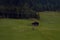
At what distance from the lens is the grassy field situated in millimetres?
2188

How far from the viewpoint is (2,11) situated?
227cm

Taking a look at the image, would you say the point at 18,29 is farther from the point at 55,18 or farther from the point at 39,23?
the point at 55,18

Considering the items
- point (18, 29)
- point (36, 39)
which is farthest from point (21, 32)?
point (36, 39)

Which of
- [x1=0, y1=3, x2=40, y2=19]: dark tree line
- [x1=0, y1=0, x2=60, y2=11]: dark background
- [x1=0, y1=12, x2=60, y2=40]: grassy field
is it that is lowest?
[x1=0, y1=12, x2=60, y2=40]: grassy field

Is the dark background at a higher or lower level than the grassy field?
higher

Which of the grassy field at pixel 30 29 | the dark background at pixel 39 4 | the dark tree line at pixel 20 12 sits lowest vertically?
the grassy field at pixel 30 29

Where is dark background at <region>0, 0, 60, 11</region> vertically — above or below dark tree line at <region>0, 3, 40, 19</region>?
above

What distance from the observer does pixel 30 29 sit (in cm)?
223

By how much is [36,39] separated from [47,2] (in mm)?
454

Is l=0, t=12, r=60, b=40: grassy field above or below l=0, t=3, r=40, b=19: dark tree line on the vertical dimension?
→ below

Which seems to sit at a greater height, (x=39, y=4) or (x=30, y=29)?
(x=39, y=4)

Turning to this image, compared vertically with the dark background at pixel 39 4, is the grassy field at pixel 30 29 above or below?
below

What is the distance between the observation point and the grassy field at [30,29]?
2188 mm

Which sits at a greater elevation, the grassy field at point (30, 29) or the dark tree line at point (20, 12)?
the dark tree line at point (20, 12)
